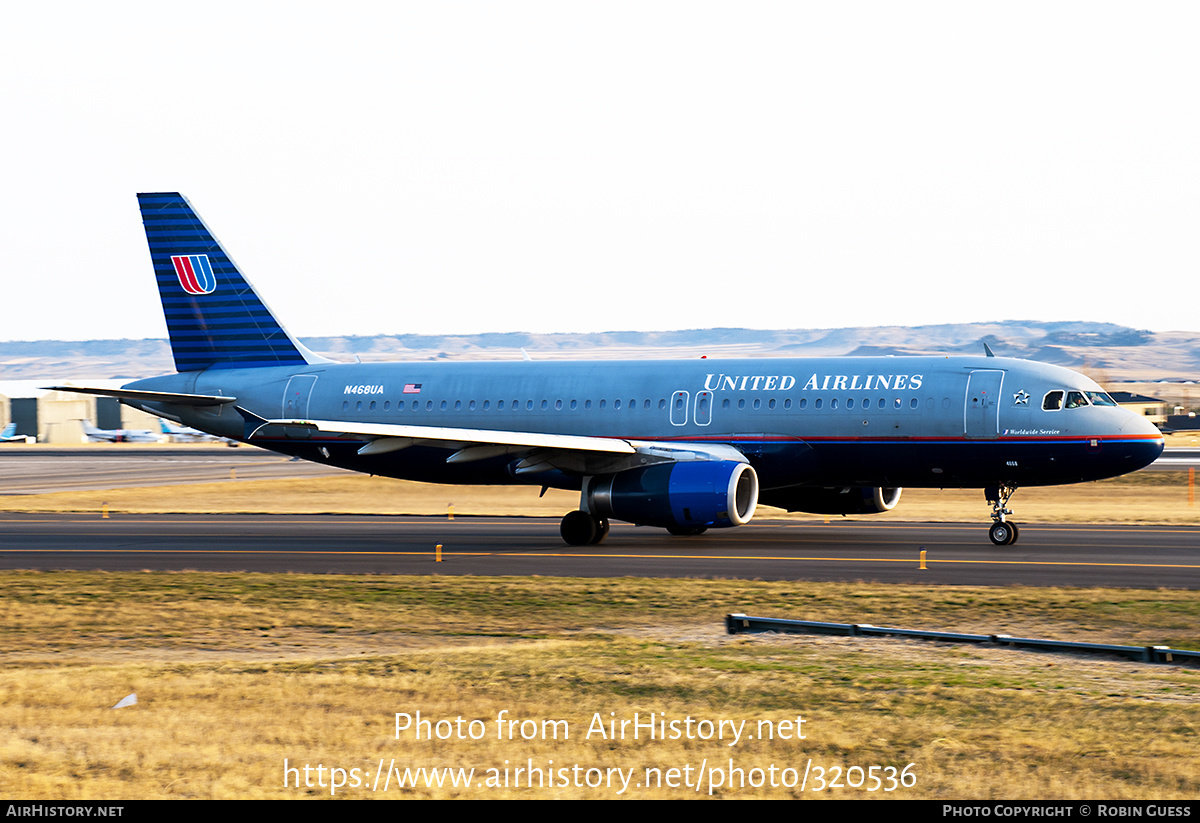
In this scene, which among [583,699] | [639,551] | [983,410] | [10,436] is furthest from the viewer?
[10,436]

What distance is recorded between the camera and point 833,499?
35531mm

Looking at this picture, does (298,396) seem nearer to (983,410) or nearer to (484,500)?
(484,500)

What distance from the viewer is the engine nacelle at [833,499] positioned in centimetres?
3544

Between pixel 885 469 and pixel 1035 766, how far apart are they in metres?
21.9

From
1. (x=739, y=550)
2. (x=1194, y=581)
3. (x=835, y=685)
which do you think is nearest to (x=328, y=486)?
(x=739, y=550)

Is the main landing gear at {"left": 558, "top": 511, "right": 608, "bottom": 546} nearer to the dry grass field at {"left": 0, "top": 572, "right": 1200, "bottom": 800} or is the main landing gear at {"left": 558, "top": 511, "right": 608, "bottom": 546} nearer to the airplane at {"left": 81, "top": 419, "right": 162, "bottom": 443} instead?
the dry grass field at {"left": 0, "top": 572, "right": 1200, "bottom": 800}

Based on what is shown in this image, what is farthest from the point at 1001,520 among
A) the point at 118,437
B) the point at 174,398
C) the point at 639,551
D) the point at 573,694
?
the point at 118,437

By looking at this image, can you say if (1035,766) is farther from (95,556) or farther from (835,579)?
(95,556)

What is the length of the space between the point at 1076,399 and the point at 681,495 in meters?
9.81

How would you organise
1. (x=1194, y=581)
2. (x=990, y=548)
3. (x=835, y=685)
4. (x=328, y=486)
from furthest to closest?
(x=328, y=486), (x=990, y=548), (x=1194, y=581), (x=835, y=685)

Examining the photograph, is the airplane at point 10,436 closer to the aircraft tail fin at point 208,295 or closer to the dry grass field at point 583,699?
the aircraft tail fin at point 208,295

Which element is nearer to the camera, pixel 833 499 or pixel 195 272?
pixel 833 499

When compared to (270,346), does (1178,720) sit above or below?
below

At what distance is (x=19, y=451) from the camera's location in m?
110
